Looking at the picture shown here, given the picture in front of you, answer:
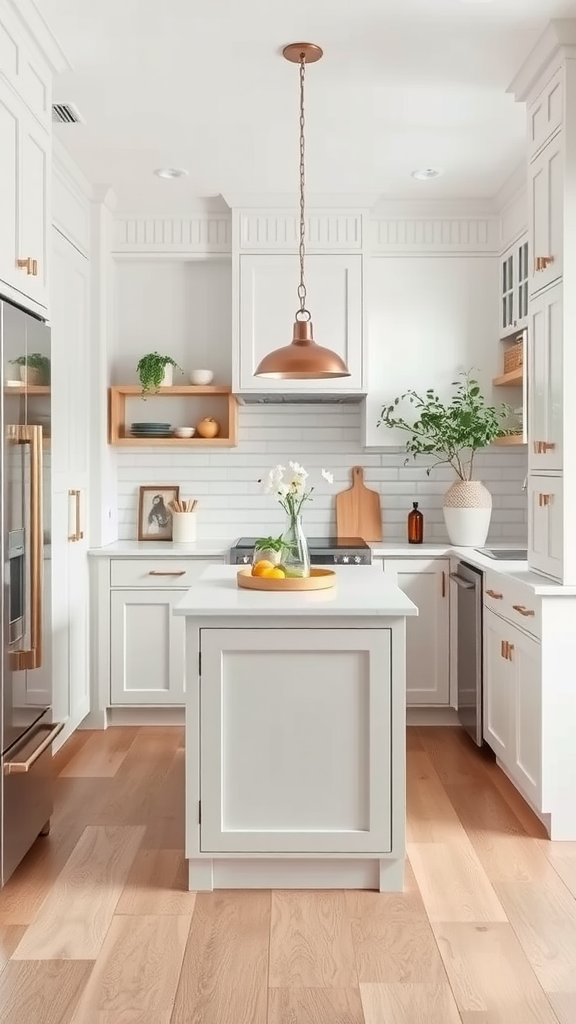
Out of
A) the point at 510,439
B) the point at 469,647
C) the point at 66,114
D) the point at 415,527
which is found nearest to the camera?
the point at 66,114

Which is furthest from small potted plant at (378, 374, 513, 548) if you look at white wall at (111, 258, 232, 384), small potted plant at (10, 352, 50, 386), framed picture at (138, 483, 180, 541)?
small potted plant at (10, 352, 50, 386)

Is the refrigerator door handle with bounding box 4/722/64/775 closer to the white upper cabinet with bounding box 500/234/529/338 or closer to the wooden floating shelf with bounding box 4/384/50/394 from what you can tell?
the wooden floating shelf with bounding box 4/384/50/394

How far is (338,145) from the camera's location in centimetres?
414

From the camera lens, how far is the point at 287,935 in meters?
2.54

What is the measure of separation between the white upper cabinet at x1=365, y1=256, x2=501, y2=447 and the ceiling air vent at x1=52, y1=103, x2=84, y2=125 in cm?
182

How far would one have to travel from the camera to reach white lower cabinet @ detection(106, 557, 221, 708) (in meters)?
4.73

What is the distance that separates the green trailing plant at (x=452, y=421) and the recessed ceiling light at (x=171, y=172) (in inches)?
63.6

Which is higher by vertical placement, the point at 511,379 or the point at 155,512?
the point at 511,379

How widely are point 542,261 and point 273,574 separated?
1552 millimetres

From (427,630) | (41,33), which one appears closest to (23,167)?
(41,33)

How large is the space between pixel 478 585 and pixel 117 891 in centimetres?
215

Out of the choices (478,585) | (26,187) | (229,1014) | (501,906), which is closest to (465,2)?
(26,187)

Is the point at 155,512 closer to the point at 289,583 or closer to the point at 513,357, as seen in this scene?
the point at 513,357

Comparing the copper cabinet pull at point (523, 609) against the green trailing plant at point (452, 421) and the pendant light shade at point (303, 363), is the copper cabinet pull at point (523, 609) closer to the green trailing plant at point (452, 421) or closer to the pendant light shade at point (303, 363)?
the pendant light shade at point (303, 363)
